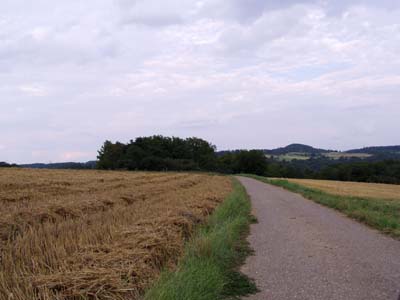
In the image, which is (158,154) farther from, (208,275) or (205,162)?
(208,275)

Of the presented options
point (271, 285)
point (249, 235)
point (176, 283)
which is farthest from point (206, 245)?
point (249, 235)

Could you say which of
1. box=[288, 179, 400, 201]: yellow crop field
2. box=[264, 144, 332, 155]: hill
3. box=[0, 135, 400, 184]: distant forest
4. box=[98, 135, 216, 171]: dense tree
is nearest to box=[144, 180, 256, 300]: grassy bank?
box=[288, 179, 400, 201]: yellow crop field

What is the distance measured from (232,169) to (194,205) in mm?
113843

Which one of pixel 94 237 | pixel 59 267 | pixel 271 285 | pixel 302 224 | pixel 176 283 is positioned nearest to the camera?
pixel 176 283

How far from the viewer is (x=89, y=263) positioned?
18.0 feet

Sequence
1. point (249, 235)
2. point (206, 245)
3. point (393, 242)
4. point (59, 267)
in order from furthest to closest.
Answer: point (249, 235) → point (393, 242) → point (206, 245) → point (59, 267)

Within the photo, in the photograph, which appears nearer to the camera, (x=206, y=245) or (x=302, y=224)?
(x=206, y=245)

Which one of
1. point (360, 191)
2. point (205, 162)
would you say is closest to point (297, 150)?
→ point (205, 162)

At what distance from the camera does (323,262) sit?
745 centimetres

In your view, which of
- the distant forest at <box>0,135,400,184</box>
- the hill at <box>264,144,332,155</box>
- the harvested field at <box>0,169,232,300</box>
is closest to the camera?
the harvested field at <box>0,169,232,300</box>

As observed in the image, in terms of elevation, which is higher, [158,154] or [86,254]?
[158,154]

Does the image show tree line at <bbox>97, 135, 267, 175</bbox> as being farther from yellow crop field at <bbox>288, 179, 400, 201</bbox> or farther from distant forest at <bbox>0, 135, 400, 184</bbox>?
yellow crop field at <bbox>288, 179, 400, 201</bbox>

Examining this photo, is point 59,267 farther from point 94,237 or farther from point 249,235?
point 249,235

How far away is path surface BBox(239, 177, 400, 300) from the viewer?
18.8 ft
